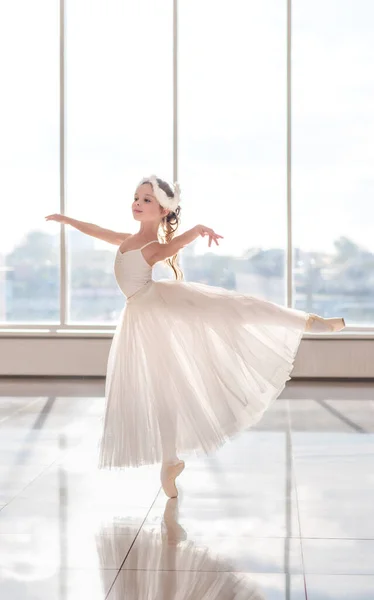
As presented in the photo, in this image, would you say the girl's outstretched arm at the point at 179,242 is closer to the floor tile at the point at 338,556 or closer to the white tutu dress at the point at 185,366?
the white tutu dress at the point at 185,366

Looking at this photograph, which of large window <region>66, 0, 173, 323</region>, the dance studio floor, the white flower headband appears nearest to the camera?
the dance studio floor

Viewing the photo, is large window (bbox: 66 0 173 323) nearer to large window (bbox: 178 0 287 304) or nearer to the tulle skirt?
large window (bbox: 178 0 287 304)

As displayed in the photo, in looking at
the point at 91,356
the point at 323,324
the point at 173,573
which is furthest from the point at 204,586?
the point at 91,356

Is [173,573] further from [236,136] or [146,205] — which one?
[236,136]

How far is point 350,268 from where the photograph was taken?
765 centimetres

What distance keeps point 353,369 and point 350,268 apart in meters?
0.86

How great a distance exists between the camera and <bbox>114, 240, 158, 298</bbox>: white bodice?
3.42 m

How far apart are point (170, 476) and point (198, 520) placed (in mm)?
308

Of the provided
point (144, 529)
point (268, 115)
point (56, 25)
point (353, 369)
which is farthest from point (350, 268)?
point (144, 529)

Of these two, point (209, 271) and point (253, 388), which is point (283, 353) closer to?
point (253, 388)

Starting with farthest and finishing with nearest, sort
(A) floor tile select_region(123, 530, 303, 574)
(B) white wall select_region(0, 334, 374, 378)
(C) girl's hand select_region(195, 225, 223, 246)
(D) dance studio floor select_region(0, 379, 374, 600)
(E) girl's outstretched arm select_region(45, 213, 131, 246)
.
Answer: (B) white wall select_region(0, 334, 374, 378) → (E) girl's outstretched arm select_region(45, 213, 131, 246) → (C) girl's hand select_region(195, 225, 223, 246) → (A) floor tile select_region(123, 530, 303, 574) → (D) dance studio floor select_region(0, 379, 374, 600)

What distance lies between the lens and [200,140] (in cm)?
759

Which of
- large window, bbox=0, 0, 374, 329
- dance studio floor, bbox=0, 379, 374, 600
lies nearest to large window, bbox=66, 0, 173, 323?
large window, bbox=0, 0, 374, 329

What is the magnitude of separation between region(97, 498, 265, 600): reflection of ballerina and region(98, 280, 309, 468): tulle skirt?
0.44 meters
